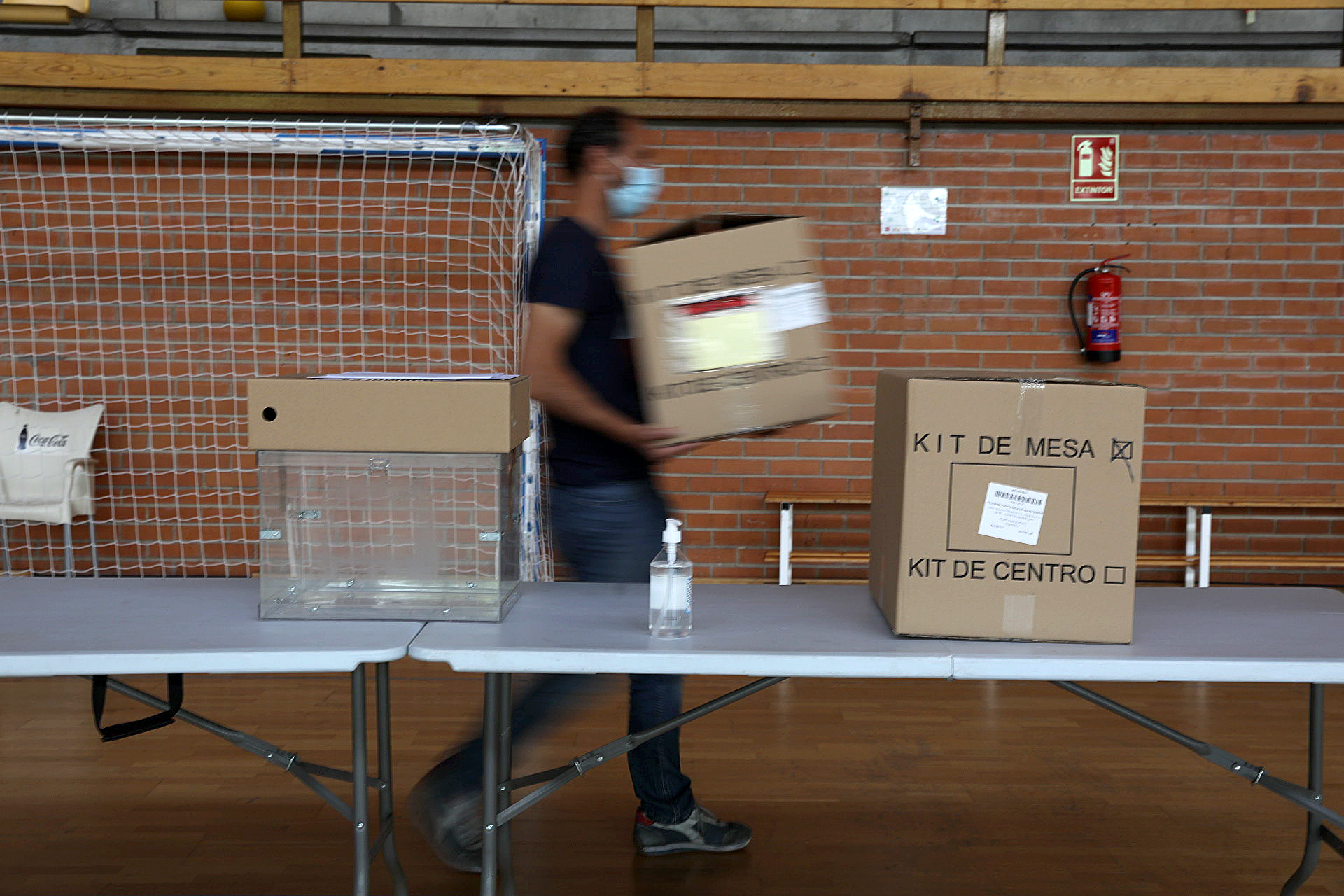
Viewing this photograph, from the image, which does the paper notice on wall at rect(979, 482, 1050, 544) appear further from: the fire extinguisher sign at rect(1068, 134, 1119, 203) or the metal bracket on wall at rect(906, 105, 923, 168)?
the fire extinguisher sign at rect(1068, 134, 1119, 203)

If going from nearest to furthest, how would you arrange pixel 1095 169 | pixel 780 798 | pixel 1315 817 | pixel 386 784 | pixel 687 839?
1. pixel 386 784
2. pixel 1315 817
3. pixel 687 839
4. pixel 780 798
5. pixel 1095 169

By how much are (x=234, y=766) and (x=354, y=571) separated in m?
1.30

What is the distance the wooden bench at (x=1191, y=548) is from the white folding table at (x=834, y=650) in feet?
Result: 6.30

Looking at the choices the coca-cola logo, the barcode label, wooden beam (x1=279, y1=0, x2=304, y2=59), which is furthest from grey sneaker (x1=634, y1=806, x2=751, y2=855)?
wooden beam (x1=279, y1=0, x2=304, y2=59)

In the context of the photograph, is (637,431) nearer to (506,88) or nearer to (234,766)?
(234,766)

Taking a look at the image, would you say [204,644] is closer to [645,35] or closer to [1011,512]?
[1011,512]

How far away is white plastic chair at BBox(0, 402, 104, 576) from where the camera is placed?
11.9 ft

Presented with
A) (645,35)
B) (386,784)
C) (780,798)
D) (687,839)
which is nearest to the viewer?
(386,784)

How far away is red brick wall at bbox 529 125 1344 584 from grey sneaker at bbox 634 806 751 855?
1.96 metres

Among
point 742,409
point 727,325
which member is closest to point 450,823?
point 742,409

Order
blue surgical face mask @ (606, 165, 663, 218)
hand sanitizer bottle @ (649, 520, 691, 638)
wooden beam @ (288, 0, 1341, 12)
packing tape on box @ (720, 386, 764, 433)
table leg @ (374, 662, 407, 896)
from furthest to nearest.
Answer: wooden beam @ (288, 0, 1341, 12) → blue surgical face mask @ (606, 165, 663, 218) → table leg @ (374, 662, 407, 896) → packing tape on box @ (720, 386, 764, 433) → hand sanitizer bottle @ (649, 520, 691, 638)

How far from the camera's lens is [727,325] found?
154 centimetres

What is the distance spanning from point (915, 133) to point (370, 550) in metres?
2.97

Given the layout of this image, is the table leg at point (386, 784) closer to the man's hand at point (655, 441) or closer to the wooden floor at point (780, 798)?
the wooden floor at point (780, 798)
